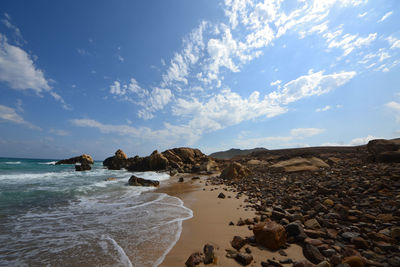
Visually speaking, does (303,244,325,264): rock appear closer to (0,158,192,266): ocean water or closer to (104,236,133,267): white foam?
(0,158,192,266): ocean water

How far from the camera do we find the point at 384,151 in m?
9.62

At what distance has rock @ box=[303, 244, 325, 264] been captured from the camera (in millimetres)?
2535

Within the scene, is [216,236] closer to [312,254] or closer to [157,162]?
[312,254]

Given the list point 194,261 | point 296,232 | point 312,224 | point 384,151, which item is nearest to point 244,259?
point 194,261

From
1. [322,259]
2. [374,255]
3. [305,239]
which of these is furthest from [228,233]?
[374,255]

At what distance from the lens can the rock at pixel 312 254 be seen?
2.54 metres

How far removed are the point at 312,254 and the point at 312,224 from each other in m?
1.09

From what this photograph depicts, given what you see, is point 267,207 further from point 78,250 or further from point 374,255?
point 78,250

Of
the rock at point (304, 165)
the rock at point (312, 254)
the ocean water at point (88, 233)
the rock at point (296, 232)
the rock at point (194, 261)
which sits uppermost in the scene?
the rock at point (304, 165)

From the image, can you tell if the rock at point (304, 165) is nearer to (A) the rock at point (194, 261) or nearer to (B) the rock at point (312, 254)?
(B) the rock at point (312, 254)

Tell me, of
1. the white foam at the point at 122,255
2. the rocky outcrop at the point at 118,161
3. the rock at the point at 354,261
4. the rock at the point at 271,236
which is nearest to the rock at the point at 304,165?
the rock at the point at 271,236

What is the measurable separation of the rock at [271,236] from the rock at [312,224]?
0.84 m

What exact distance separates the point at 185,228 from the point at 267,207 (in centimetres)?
281

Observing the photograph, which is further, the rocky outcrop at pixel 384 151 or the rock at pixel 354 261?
the rocky outcrop at pixel 384 151
